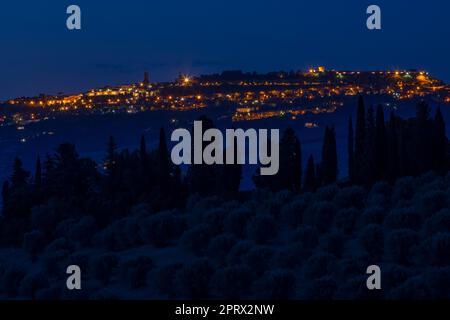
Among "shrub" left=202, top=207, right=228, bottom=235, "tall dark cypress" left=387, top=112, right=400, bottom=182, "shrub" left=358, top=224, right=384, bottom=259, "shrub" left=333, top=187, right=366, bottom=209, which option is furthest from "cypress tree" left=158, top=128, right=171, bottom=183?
"shrub" left=358, top=224, right=384, bottom=259

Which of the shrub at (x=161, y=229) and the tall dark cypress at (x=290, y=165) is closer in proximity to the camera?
the shrub at (x=161, y=229)

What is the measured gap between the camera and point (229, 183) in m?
38.9

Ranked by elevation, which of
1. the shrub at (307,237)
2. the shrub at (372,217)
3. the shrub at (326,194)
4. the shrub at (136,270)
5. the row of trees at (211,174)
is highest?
the row of trees at (211,174)

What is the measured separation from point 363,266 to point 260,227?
20.8ft

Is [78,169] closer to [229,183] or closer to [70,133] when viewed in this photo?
[229,183]

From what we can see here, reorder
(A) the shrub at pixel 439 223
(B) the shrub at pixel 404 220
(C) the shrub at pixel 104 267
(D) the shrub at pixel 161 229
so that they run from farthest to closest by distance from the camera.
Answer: (D) the shrub at pixel 161 229, (B) the shrub at pixel 404 220, (C) the shrub at pixel 104 267, (A) the shrub at pixel 439 223

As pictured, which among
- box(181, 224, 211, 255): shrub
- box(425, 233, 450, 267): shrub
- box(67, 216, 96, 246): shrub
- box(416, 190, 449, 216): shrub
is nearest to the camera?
box(425, 233, 450, 267): shrub

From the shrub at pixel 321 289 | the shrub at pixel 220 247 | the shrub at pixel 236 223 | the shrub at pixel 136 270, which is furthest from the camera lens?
the shrub at pixel 236 223

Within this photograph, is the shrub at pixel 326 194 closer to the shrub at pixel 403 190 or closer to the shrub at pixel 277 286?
the shrub at pixel 403 190

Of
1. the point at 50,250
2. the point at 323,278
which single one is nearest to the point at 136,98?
the point at 50,250

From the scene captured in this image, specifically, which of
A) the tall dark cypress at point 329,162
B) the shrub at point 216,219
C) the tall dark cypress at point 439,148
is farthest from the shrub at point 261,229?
the tall dark cypress at point 439,148

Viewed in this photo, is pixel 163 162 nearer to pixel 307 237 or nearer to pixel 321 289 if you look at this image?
pixel 307 237

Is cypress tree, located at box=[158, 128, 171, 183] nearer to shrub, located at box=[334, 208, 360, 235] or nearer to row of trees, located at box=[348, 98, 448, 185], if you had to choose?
row of trees, located at box=[348, 98, 448, 185]

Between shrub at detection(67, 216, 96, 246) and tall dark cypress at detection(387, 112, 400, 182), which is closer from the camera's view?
shrub at detection(67, 216, 96, 246)
